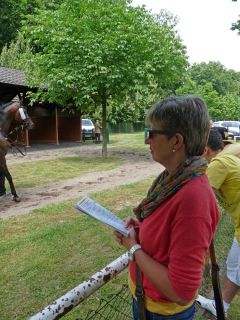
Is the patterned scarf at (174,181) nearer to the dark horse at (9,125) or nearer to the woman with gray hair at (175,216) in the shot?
the woman with gray hair at (175,216)

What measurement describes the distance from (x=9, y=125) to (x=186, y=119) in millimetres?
8271

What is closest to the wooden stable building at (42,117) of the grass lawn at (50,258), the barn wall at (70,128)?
the barn wall at (70,128)

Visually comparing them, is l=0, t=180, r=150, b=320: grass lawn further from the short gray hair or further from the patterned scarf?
the short gray hair

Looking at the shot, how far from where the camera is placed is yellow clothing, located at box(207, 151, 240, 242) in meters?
2.90

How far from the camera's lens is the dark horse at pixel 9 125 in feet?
29.6

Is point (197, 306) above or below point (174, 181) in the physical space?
below

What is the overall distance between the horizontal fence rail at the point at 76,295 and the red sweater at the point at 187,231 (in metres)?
0.52

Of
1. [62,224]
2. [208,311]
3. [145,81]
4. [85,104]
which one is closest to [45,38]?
[85,104]

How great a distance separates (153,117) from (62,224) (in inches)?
217

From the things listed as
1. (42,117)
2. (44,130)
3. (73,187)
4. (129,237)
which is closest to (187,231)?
(129,237)

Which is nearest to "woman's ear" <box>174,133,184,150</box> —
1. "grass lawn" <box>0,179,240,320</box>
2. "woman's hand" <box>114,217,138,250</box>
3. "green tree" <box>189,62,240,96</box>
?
"woman's hand" <box>114,217,138,250</box>

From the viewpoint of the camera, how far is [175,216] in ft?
5.13

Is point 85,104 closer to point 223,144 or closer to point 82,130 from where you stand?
point 82,130

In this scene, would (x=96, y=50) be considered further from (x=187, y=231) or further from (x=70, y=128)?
(x=70, y=128)
